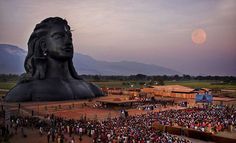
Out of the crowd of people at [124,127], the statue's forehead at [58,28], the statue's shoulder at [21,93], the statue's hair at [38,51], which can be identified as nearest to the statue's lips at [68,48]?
the statue's hair at [38,51]

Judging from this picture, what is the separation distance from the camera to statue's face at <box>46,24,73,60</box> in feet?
181

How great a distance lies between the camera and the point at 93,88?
61.2 meters

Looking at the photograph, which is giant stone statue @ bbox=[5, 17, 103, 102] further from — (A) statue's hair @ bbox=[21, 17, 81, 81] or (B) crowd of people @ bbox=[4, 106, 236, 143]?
(B) crowd of people @ bbox=[4, 106, 236, 143]

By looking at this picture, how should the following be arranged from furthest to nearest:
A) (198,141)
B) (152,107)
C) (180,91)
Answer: (180,91), (152,107), (198,141)

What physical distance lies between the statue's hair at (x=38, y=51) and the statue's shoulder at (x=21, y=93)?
1.61 m

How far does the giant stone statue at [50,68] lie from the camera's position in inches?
2100

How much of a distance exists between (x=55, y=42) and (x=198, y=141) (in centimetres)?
3391

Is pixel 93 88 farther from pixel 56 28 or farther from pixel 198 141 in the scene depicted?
pixel 198 141

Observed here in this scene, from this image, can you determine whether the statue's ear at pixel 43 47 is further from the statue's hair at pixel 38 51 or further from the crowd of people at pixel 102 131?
the crowd of people at pixel 102 131

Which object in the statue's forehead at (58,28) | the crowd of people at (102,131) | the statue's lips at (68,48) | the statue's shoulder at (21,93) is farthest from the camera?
the statue's forehead at (58,28)

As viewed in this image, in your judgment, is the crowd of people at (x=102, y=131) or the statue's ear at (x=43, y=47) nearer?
the crowd of people at (x=102, y=131)

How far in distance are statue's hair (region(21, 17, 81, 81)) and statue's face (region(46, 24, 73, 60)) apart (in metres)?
1.38

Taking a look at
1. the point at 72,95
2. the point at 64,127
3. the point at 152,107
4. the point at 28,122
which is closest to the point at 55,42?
the point at 72,95

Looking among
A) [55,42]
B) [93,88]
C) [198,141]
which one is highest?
[55,42]
